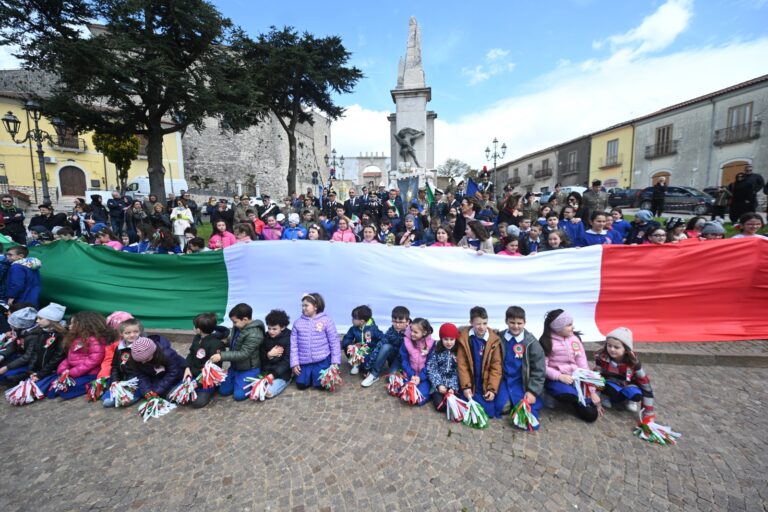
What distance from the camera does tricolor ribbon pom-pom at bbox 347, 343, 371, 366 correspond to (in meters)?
4.12

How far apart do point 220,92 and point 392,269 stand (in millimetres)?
14603

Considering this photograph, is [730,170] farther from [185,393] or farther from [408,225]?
[185,393]

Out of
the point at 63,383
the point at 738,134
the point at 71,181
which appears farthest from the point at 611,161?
the point at 71,181

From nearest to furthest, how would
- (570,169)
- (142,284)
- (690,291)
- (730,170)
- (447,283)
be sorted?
(690,291) → (447,283) → (142,284) → (730,170) → (570,169)

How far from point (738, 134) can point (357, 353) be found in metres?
30.4

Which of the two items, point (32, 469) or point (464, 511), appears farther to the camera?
point (32, 469)

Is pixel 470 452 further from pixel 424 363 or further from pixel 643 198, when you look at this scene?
pixel 643 198

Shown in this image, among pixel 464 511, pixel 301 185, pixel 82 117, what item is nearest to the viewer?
pixel 464 511

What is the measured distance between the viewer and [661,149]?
27.0 m

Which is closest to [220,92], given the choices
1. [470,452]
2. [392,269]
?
[392,269]

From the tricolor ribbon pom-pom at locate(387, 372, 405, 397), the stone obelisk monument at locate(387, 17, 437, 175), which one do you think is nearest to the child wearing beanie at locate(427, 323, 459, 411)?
the tricolor ribbon pom-pom at locate(387, 372, 405, 397)

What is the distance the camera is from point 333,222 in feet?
27.7

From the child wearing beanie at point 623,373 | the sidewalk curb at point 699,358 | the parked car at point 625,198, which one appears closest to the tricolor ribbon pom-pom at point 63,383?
the child wearing beanie at point 623,373

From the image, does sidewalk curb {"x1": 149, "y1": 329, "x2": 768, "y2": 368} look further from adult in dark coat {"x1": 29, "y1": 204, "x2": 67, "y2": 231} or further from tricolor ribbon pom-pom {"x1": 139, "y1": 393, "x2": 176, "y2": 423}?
adult in dark coat {"x1": 29, "y1": 204, "x2": 67, "y2": 231}
